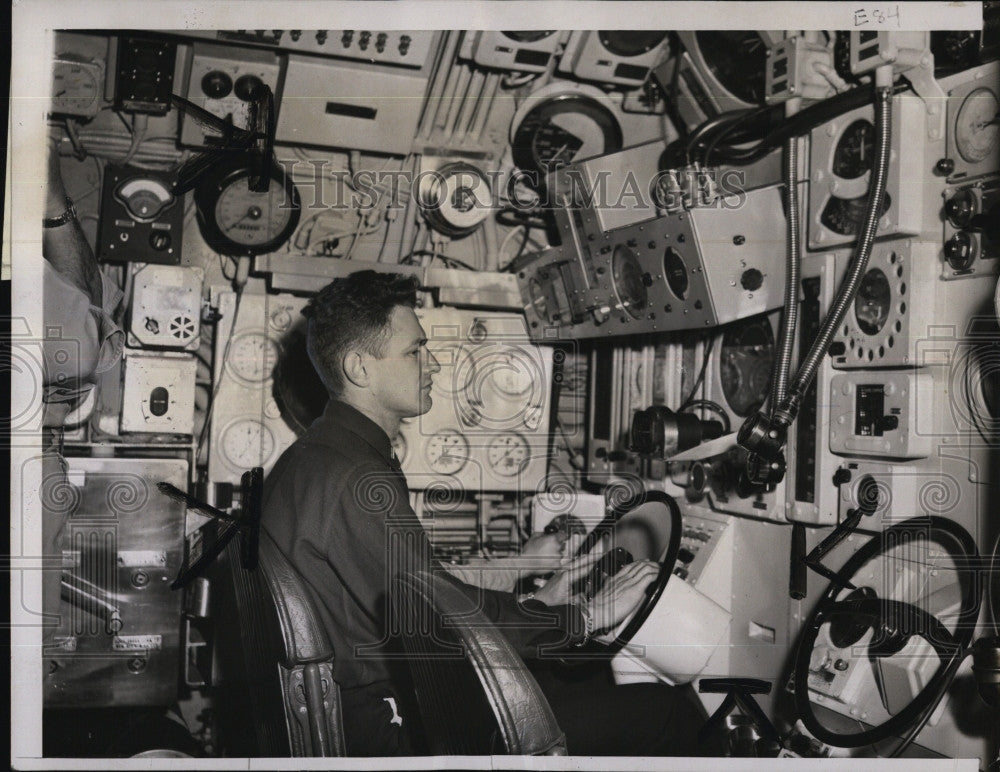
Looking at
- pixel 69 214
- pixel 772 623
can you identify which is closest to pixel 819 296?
pixel 772 623

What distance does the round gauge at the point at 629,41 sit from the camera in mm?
2912

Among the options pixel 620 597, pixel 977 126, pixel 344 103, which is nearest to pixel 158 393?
pixel 344 103

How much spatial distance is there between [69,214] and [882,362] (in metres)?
2.50

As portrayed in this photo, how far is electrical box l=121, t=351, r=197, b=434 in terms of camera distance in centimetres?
269

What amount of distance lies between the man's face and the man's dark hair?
0.09ft

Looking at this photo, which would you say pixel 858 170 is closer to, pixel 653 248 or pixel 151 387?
pixel 653 248

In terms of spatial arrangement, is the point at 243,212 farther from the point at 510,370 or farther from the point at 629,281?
the point at 629,281

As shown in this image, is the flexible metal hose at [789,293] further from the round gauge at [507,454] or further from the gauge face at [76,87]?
the gauge face at [76,87]

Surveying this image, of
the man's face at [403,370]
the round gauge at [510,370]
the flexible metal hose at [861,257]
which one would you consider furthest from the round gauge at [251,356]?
the flexible metal hose at [861,257]

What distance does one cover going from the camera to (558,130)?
3.07 meters

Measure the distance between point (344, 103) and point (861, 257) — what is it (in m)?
1.73

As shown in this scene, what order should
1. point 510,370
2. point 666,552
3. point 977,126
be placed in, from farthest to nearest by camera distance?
point 510,370 → point 666,552 → point 977,126

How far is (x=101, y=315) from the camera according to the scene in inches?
99.7

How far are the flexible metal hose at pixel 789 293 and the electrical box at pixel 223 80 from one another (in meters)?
1.72
